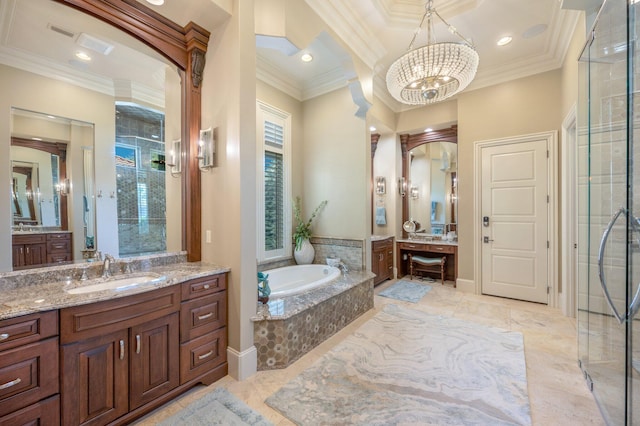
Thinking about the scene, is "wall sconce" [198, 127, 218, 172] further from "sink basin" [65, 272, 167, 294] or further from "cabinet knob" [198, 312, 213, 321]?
"cabinet knob" [198, 312, 213, 321]

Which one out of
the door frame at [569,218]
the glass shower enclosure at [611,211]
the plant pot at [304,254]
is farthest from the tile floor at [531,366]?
the plant pot at [304,254]

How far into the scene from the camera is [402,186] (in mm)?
5309

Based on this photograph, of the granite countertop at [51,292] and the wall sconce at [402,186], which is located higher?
the wall sconce at [402,186]

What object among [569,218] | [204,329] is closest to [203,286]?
[204,329]

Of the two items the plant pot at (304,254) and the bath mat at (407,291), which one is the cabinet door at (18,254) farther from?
the bath mat at (407,291)

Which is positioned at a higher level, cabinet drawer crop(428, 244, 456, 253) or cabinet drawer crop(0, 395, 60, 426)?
cabinet drawer crop(428, 244, 456, 253)

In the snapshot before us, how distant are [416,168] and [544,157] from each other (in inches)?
80.6

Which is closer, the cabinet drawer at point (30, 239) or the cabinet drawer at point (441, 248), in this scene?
the cabinet drawer at point (30, 239)

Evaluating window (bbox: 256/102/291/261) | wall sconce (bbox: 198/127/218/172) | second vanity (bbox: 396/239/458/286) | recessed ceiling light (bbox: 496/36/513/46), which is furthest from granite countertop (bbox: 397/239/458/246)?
wall sconce (bbox: 198/127/218/172)

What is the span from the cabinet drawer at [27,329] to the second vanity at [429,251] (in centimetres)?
474

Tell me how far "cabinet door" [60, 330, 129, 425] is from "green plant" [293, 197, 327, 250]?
2.72m

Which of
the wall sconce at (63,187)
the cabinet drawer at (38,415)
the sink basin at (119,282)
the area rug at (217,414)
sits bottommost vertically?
the area rug at (217,414)

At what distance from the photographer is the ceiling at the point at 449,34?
2.80 metres

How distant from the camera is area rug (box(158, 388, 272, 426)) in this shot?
1681mm
